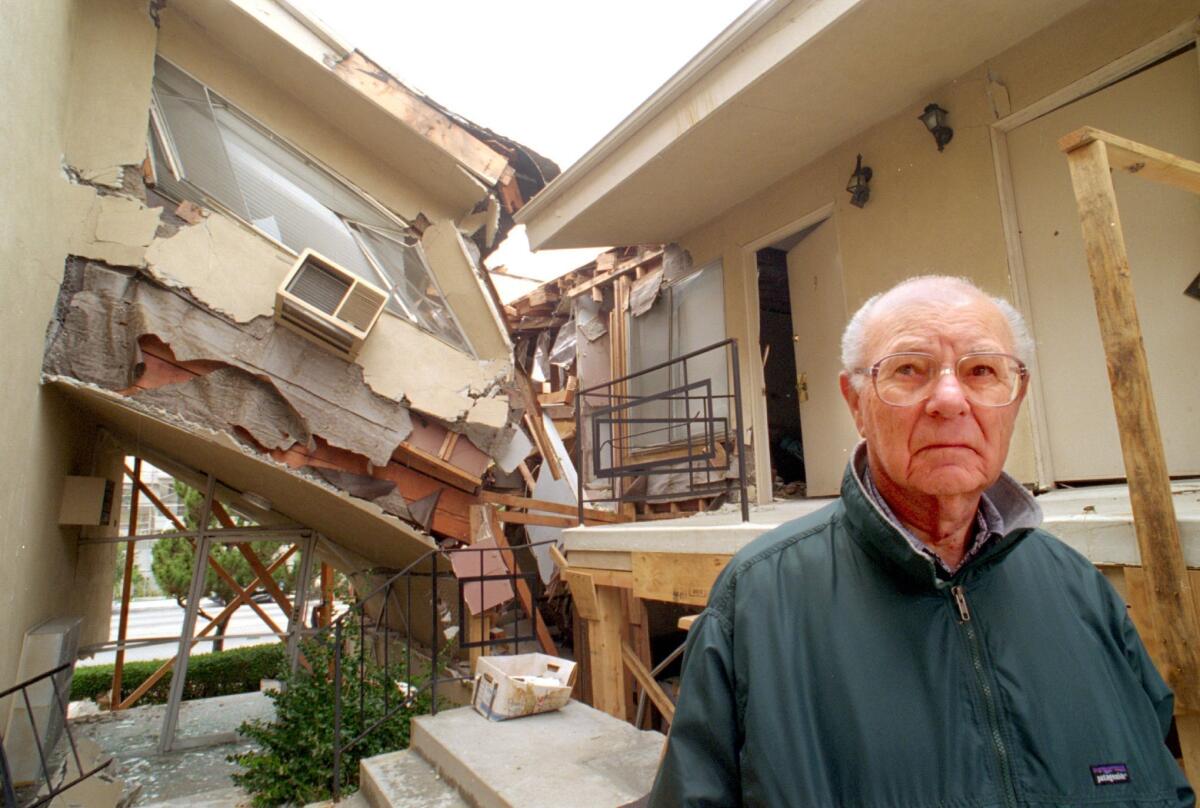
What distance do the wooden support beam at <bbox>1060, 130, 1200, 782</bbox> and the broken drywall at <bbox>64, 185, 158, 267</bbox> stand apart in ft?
19.5

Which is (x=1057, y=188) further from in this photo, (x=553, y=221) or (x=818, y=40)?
(x=553, y=221)

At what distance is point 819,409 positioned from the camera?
583cm

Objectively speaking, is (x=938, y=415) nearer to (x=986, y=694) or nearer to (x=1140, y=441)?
(x=986, y=694)

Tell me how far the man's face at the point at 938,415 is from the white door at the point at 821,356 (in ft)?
13.8

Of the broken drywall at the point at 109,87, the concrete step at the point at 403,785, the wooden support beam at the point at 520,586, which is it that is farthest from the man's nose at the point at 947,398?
the broken drywall at the point at 109,87

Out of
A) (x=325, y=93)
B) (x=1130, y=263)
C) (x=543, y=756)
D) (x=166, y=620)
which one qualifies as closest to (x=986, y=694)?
(x=543, y=756)

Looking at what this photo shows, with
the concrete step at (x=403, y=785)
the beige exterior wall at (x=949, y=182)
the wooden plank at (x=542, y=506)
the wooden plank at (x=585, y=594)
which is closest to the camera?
the concrete step at (x=403, y=785)

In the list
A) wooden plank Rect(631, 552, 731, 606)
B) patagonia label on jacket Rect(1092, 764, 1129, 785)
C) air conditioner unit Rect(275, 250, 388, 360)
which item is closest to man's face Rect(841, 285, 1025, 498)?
patagonia label on jacket Rect(1092, 764, 1129, 785)

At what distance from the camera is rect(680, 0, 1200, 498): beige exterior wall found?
390 cm

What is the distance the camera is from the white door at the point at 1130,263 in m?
3.54

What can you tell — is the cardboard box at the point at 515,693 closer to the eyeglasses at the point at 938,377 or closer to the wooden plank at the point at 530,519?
the wooden plank at the point at 530,519

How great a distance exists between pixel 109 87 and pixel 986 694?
705 centimetres

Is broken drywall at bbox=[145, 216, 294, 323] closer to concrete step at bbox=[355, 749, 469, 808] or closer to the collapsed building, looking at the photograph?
the collapsed building

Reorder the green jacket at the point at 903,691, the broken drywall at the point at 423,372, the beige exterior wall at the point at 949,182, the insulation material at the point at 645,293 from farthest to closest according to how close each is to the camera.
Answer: the insulation material at the point at 645,293, the broken drywall at the point at 423,372, the beige exterior wall at the point at 949,182, the green jacket at the point at 903,691
